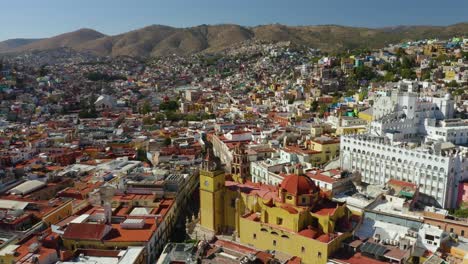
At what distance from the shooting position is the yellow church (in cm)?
2431

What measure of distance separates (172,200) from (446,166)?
20.3 meters

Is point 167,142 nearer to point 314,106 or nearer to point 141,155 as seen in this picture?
point 141,155

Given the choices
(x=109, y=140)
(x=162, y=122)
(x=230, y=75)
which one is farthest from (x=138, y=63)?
(x=109, y=140)

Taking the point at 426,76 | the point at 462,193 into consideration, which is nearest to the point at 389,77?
the point at 426,76

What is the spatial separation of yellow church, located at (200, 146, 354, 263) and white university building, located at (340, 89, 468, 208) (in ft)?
27.1

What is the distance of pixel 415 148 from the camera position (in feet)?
111

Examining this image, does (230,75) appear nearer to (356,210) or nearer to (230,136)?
(230,136)

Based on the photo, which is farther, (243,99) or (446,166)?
(243,99)

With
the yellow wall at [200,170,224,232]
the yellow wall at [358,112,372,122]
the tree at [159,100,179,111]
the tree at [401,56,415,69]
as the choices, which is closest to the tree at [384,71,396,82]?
the tree at [401,56,415,69]

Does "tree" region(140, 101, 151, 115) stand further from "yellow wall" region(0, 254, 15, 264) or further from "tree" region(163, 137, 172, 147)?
"yellow wall" region(0, 254, 15, 264)

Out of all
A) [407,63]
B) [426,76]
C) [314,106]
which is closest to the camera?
[314,106]

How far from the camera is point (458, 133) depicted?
4003cm

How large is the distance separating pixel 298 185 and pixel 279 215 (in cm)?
214

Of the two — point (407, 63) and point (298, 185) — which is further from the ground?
point (407, 63)
